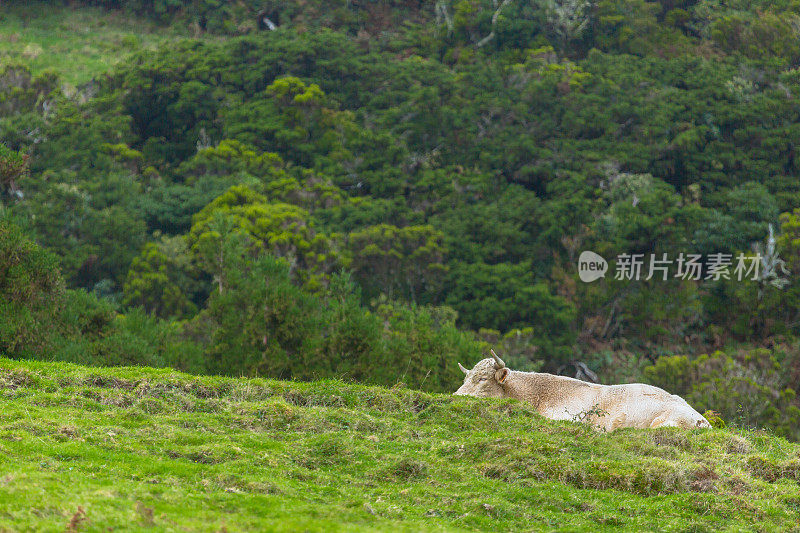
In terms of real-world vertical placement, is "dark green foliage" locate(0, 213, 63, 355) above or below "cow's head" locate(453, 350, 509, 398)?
below

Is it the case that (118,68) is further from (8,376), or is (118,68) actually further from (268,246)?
(8,376)

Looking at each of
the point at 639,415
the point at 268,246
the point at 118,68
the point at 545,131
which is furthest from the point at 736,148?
the point at 639,415

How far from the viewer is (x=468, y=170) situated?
53.2 meters

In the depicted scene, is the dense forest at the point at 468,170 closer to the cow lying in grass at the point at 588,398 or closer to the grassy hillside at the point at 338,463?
the cow lying in grass at the point at 588,398

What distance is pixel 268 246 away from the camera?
4119cm

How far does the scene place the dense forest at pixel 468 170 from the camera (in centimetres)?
4266

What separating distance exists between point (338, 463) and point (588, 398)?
5327 millimetres

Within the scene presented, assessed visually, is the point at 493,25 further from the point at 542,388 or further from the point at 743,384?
the point at 542,388

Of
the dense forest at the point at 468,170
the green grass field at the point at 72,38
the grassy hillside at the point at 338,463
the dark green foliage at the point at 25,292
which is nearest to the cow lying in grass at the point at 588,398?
the grassy hillside at the point at 338,463

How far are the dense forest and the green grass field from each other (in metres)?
1.11

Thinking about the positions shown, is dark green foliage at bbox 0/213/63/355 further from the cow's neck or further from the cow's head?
the cow's neck

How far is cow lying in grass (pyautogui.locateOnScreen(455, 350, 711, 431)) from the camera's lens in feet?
46.9

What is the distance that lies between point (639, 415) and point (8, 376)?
8.68 meters

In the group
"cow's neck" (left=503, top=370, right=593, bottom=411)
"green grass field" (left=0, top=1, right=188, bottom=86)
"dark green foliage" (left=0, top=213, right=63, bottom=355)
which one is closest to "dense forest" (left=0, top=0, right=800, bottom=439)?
"green grass field" (left=0, top=1, right=188, bottom=86)
